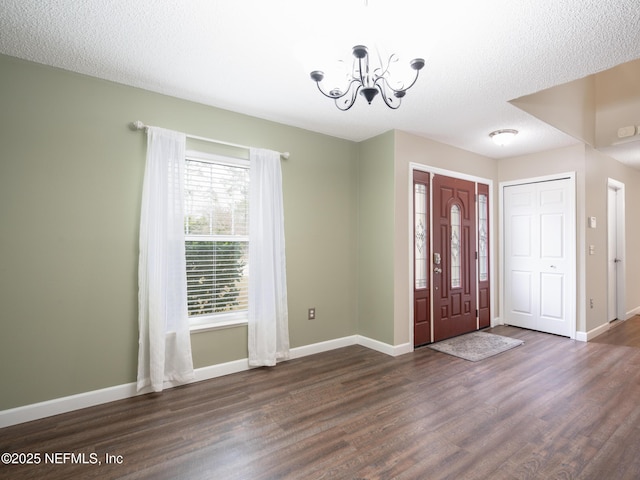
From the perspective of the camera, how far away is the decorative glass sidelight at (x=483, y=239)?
493 cm

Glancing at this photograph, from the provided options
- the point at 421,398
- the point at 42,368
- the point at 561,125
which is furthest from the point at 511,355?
the point at 42,368

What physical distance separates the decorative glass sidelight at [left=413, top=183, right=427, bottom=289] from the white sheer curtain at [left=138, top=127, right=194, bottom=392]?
8.78 ft

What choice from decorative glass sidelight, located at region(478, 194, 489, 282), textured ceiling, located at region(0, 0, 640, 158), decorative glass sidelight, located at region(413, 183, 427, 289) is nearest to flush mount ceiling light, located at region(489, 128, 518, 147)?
textured ceiling, located at region(0, 0, 640, 158)

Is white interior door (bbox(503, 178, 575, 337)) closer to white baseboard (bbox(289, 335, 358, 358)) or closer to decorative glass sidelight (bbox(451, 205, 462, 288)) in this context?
decorative glass sidelight (bbox(451, 205, 462, 288))

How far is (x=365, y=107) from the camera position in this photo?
325cm

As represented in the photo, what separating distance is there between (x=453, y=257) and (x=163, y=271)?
357 cm

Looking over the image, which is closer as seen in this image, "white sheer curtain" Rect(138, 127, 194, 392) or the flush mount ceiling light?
"white sheer curtain" Rect(138, 127, 194, 392)

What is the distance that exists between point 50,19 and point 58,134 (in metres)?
0.83

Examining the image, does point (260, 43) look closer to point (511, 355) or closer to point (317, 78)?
point (317, 78)

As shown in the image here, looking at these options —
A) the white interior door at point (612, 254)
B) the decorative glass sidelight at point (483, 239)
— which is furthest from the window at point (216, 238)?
the white interior door at point (612, 254)

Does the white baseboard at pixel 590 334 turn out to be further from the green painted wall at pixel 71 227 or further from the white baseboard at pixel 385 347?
the green painted wall at pixel 71 227

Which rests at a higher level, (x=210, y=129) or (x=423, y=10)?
(x=423, y=10)

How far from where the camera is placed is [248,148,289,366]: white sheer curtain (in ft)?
11.1

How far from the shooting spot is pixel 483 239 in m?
5.00
